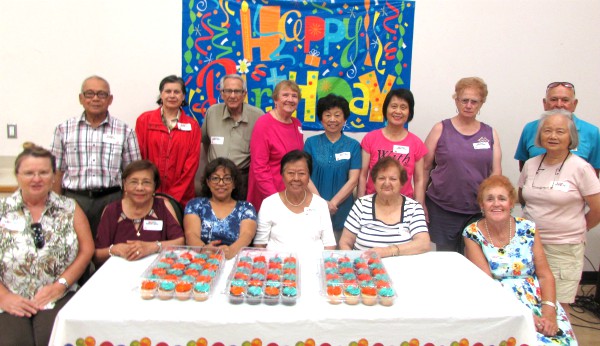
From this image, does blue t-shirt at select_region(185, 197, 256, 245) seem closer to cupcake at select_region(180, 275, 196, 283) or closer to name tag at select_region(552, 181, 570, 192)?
cupcake at select_region(180, 275, 196, 283)

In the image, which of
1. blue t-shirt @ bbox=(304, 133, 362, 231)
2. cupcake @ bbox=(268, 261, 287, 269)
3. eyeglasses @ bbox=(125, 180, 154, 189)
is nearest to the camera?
cupcake @ bbox=(268, 261, 287, 269)

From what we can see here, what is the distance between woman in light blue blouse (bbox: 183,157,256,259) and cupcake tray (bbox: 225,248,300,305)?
0.35m

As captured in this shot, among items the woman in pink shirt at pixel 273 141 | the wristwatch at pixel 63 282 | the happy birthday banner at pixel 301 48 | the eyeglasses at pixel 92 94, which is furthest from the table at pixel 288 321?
the happy birthday banner at pixel 301 48

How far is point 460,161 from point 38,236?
2406 mm

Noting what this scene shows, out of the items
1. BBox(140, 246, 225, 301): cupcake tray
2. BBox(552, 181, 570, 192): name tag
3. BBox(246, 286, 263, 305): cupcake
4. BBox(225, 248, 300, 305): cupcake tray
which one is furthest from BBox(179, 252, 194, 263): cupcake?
BBox(552, 181, 570, 192): name tag

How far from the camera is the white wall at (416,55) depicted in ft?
11.0

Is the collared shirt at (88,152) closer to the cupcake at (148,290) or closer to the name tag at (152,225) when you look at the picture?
the name tag at (152,225)

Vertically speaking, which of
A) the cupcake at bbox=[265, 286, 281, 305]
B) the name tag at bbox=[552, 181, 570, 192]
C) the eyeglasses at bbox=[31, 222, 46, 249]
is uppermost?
the name tag at bbox=[552, 181, 570, 192]

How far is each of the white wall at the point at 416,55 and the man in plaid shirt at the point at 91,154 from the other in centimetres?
78

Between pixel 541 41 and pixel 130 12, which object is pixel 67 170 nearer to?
pixel 130 12

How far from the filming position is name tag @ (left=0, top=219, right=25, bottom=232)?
6.57 ft

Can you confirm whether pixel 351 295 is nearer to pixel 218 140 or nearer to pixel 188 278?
pixel 188 278

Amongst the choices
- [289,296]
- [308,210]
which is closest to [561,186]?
[308,210]

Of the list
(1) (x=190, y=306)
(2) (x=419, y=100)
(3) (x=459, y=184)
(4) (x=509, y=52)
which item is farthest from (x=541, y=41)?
(1) (x=190, y=306)
